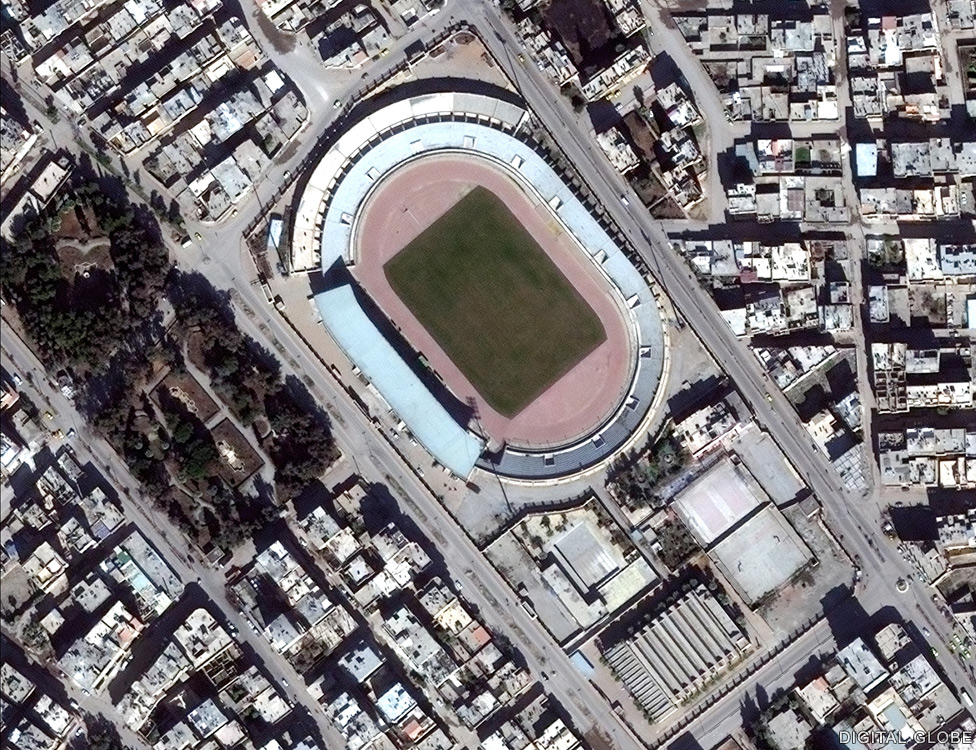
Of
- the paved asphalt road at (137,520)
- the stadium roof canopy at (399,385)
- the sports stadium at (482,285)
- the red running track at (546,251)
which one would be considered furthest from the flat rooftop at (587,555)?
the paved asphalt road at (137,520)

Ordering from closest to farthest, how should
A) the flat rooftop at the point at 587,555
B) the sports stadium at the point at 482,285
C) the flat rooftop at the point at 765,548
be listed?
the flat rooftop at the point at 765,548 < the flat rooftop at the point at 587,555 < the sports stadium at the point at 482,285

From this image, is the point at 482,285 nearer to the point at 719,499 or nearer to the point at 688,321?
the point at 688,321

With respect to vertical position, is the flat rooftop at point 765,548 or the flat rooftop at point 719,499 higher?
the flat rooftop at point 719,499

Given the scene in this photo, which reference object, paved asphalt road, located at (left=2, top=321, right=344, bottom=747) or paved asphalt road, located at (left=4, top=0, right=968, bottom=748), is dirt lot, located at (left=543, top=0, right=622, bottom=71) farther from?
paved asphalt road, located at (left=2, top=321, right=344, bottom=747)

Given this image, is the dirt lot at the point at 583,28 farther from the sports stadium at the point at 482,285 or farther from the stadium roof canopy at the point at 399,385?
the stadium roof canopy at the point at 399,385

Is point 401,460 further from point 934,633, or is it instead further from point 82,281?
point 934,633

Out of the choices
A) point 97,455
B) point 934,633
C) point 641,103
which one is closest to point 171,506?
point 97,455
